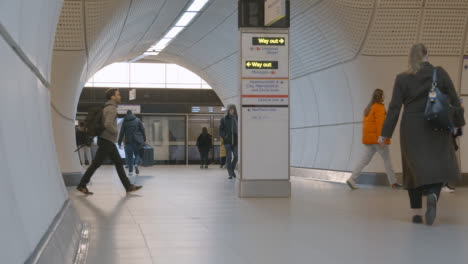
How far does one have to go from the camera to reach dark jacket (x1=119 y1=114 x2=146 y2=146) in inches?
584

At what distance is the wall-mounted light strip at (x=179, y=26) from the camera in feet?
47.2

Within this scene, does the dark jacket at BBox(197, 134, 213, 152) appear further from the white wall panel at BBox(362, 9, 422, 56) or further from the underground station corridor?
the white wall panel at BBox(362, 9, 422, 56)

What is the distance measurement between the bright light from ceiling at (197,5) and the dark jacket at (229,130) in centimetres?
295

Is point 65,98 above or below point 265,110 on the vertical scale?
above

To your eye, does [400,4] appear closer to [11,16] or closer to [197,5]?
[197,5]

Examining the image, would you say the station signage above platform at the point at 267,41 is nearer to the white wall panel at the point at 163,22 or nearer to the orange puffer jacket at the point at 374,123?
the orange puffer jacket at the point at 374,123

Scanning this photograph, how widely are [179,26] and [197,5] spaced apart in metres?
3.00

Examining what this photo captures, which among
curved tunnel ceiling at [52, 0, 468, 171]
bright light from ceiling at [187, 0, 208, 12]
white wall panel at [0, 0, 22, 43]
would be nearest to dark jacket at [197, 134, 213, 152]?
curved tunnel ceiling at [52, 0, 468, 171]

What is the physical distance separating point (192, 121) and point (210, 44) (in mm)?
7849

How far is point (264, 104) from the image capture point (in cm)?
905

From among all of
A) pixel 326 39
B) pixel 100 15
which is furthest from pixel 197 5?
pixel 100 15

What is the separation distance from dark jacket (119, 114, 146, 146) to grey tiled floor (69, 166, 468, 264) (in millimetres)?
6176

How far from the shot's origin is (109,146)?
369 inches

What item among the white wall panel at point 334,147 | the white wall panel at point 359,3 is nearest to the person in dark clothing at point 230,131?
the white wall panel at point 334,147
